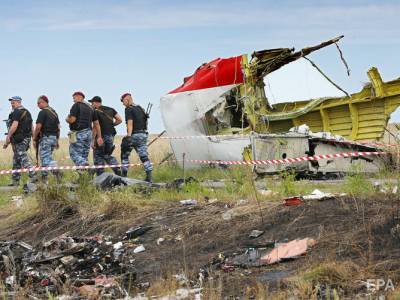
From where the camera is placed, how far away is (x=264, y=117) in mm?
20594

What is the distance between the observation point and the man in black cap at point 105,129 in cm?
1972

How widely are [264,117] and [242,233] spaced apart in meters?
10.2

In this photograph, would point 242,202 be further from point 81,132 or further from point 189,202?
point 81,132

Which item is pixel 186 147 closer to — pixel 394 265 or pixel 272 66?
pixel 272 66

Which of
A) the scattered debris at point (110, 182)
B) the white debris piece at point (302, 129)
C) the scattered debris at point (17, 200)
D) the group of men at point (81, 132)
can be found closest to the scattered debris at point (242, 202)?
the scattered debris at point (110, 182)

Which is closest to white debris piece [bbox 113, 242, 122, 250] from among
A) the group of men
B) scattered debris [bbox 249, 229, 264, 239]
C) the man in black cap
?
scattered debris [bbox 249, 229, 264, 239]

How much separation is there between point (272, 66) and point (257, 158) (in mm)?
2559

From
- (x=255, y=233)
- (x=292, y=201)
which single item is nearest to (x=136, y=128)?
(x=292, y=201)

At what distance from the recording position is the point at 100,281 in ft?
30.5

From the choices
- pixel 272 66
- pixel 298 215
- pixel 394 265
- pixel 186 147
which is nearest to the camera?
pixel 394 265

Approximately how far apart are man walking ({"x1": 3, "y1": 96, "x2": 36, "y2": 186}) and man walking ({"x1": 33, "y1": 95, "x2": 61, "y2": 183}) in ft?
2.72

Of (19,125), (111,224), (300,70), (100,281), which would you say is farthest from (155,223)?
(300,70)

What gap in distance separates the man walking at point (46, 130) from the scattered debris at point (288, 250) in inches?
397

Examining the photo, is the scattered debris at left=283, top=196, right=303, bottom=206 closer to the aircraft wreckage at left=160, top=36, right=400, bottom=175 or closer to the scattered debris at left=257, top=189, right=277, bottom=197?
the scattered debris at left=257, top=189, right=277, bottom=197
